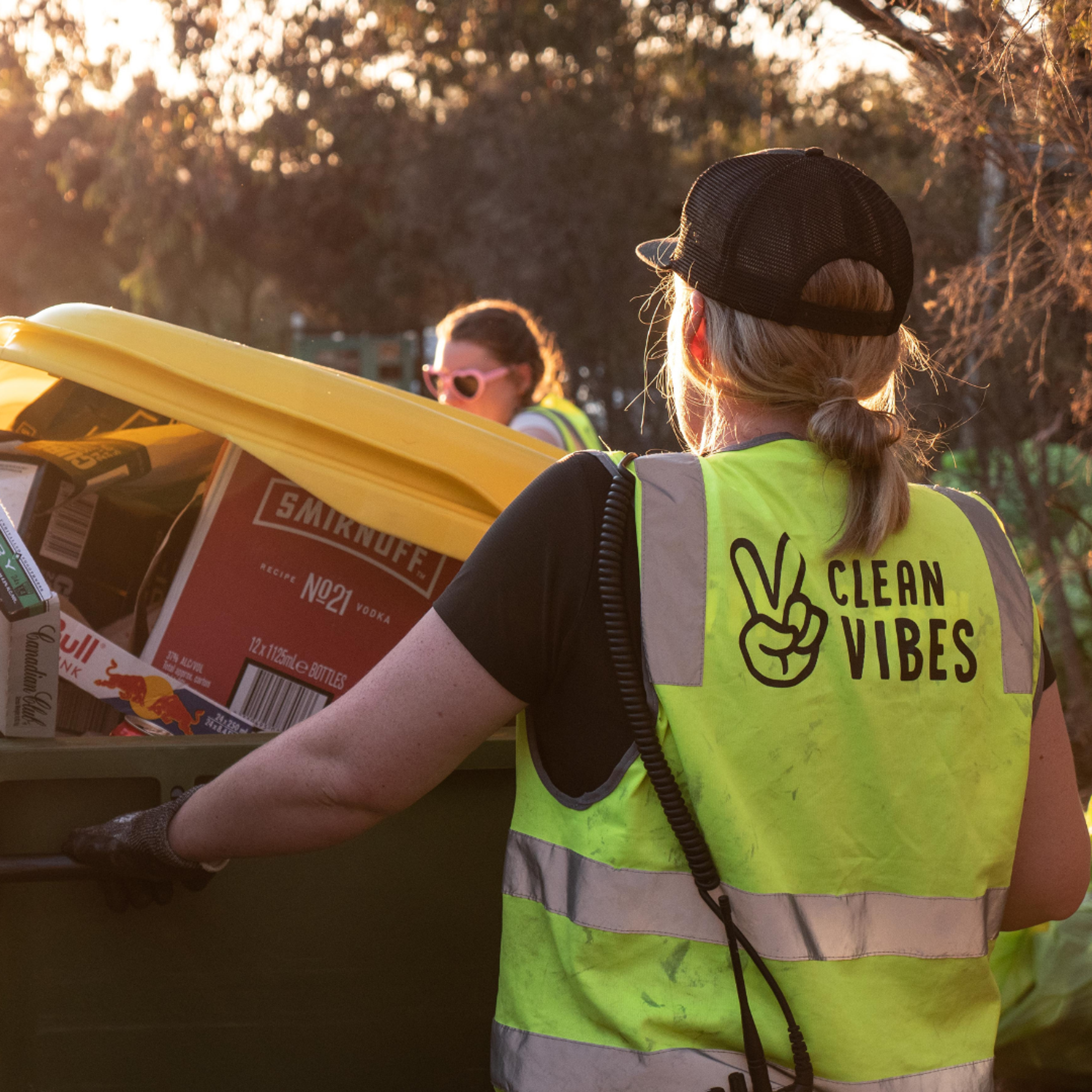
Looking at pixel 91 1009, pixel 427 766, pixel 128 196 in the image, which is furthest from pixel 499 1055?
pixel 128 196

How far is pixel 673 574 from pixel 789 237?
413mm

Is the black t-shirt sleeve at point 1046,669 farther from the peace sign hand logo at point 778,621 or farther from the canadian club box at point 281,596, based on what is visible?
the canadian club box at point 281,596

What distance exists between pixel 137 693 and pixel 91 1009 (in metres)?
0.53

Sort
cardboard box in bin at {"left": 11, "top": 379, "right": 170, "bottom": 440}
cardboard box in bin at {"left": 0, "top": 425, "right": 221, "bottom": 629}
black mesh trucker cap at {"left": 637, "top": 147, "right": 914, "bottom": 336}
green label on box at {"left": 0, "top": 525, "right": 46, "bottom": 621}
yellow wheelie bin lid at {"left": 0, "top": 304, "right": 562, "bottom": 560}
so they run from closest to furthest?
black mesh trucker cap at {"left": 637, "top": 147, "right": 914, "bottom": 336} → green label on box at {"left": 0, "top": 525, "right": 46, "bottom": 621} → yellow wheelie bin lid at {"left": 0, "top": 304, "right": 562, "bottom": 560} → cardboard box in bin at {"left": 0, "top": 425, "right": 221, "bottom": 629} → cardboard box in bin at {"left": 11, "top": 379, "right": 170, "bottom": 440}

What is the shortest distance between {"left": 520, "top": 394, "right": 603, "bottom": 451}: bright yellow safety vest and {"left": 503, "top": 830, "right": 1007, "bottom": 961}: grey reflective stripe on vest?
9.69 feet

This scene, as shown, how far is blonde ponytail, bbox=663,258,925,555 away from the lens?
1.34 m

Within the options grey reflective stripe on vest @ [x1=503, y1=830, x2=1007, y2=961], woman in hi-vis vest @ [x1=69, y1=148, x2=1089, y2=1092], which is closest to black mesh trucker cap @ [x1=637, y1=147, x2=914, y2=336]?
woman in hi-vis vest @ [x1=69, y1=148, x2=1089, y2=1092]

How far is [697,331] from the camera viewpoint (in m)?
1.47

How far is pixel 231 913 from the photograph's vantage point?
184 centimetres

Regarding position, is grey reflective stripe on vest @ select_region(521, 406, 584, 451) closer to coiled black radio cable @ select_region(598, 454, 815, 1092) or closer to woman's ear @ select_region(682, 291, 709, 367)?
woman's ear @ select_region(682, 291, 709, 367)

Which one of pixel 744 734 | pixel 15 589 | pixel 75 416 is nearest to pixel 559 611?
pixel 744 734

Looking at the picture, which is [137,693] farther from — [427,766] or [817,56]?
[817,56]

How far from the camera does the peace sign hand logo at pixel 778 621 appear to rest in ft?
4.21

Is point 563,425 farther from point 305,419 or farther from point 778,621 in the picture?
point 778,621
